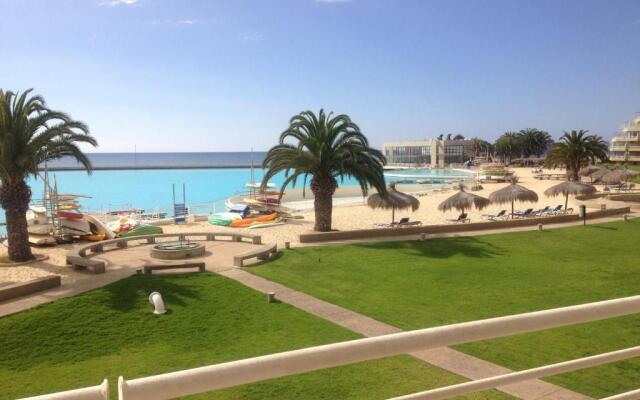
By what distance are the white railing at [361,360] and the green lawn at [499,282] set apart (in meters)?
5.86

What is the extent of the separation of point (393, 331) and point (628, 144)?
319ft

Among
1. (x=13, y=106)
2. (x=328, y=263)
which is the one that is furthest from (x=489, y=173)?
(x=13, y=106)

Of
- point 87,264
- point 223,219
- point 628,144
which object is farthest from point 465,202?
point 628,144

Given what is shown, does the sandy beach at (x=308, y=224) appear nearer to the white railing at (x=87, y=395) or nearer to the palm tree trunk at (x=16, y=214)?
the palm tree trunk at (x=16, y=214)

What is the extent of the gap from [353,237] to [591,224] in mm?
12650

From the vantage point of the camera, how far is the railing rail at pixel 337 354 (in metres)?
1.33

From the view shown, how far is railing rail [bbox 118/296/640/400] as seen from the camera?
1.33 metres

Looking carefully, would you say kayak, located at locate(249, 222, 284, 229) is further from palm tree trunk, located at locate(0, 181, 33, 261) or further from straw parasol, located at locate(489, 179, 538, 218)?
straw parasol, located at locate(489, 179, 538, 218)

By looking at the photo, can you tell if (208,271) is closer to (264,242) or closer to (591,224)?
(264,242)

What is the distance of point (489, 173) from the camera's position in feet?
228

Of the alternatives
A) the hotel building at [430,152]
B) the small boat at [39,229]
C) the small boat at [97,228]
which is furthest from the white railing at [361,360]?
the hotel building at [430,152]

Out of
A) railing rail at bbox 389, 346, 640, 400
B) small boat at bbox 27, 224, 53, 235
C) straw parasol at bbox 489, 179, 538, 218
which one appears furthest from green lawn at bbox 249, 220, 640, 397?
small boat at bbox 27, 224, 53, 235

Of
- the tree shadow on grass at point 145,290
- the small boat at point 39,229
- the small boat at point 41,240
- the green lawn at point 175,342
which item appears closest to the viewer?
the green lawn at point 175,342

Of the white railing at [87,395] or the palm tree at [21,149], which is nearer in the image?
the white railing at [87,395]
